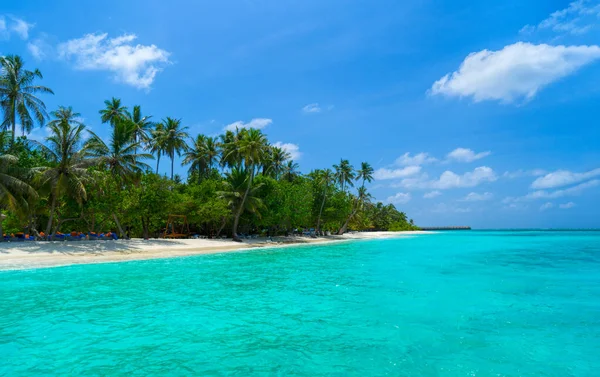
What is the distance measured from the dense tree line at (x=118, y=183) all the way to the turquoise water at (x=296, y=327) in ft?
38.2

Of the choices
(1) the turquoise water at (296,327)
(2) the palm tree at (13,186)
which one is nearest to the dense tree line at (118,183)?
(2) the palm tree at (13,186)

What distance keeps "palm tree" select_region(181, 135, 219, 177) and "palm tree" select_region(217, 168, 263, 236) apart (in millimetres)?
9204

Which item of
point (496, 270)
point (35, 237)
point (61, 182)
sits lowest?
point (496, 270)

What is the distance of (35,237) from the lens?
2505cm

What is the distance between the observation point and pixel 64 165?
24.3 metres

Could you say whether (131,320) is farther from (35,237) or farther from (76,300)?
(35,237)

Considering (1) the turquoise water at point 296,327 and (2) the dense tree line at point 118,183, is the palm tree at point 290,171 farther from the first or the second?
(1) the turquoise water at point 296,327

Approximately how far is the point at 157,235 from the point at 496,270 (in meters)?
33.2

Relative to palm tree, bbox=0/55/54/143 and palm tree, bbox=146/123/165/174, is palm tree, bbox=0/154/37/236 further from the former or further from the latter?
palm tree, bbox=146/123/165/174

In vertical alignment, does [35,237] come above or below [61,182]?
below

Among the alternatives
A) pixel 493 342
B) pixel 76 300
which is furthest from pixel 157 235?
pixel 493 342

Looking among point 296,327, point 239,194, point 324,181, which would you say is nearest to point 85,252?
point 239,194

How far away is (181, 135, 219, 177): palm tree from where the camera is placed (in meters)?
48.1

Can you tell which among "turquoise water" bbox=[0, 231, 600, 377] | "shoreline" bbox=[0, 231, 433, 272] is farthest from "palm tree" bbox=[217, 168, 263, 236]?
"turquoise water" bbox=[0, 231, 600, 377]
